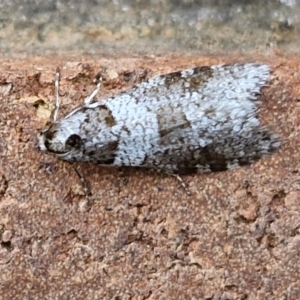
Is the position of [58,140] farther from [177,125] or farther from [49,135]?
[177,125]

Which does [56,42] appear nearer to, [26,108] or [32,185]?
[26,108]

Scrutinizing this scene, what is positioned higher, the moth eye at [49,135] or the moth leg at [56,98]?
the moth leg at [56,98]

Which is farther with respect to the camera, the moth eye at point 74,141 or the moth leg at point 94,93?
the moth eye at point 74,141

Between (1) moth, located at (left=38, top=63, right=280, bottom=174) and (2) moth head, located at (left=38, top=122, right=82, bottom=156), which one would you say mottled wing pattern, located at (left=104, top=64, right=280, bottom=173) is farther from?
(2) moth head, located at (left=38, top=122, right=82, bottom=156)

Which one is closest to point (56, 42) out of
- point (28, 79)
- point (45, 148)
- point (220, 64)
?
point (28, 79)

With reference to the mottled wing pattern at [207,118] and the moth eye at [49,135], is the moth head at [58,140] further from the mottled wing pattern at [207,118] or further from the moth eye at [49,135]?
the mottled wing pattern at [207,118]

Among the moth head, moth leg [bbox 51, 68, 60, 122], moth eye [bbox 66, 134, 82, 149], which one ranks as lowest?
moth eye [bbox 66, 134, 82, 149]

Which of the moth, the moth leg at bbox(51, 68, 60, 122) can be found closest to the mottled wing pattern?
the moth

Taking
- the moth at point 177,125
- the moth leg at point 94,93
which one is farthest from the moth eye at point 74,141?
the moth leg at point 94,93
